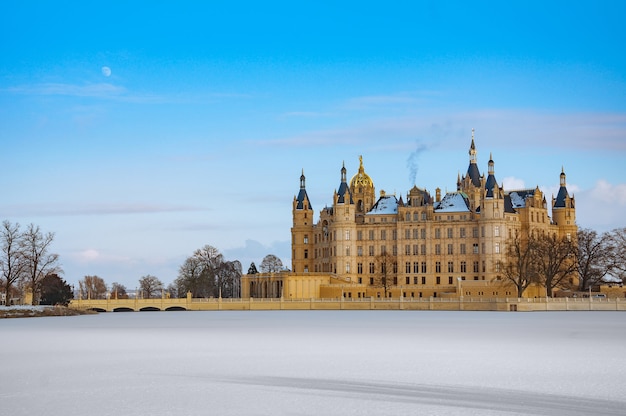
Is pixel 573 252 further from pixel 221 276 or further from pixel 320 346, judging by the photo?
pixel 320 346

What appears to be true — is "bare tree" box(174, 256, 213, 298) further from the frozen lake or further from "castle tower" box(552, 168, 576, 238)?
the frozen lake

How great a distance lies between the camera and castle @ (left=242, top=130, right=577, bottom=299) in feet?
385

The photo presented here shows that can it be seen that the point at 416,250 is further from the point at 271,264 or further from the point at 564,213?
the point at 271,264

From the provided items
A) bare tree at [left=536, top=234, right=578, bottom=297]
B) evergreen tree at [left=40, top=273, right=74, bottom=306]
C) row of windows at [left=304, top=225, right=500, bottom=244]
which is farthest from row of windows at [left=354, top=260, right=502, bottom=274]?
evergreen tree at [left=40, top=273, right=74, bottom=306]

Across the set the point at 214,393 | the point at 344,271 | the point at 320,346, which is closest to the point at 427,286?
the point at 344,271

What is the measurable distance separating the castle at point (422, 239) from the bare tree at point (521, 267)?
116 inches

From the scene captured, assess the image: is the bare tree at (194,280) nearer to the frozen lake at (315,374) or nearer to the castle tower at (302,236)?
the castle tower at (302,236)

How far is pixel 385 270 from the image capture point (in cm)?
11962

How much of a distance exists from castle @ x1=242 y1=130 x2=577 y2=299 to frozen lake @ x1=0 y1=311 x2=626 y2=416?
2609 inches

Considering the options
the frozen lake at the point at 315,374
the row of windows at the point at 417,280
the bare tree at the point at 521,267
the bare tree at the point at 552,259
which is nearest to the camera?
the frozen lake at the point at 315,374

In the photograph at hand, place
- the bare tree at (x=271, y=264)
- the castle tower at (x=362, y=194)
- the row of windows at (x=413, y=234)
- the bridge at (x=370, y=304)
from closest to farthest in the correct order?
the bridge at (x=370, y=304) → the row of windows at (x=413, y=234) → the castle tower at (x=362, y=194) → the bare tree at (x=271, y=264)

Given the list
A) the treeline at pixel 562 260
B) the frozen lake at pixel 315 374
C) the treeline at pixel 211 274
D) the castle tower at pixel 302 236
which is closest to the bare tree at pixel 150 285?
the treeline at pixel 211 274

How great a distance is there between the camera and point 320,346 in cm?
4206

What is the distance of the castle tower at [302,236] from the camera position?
133250 mm
